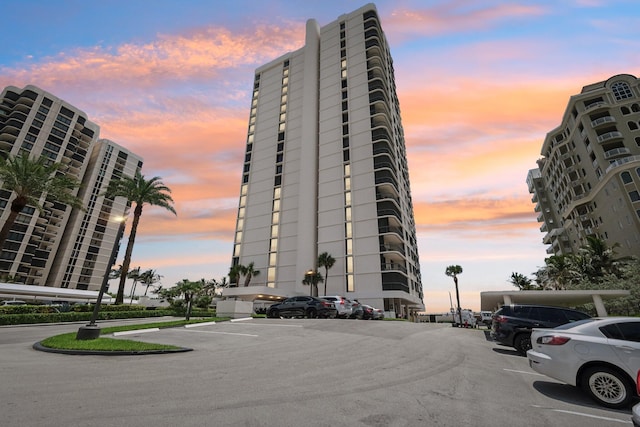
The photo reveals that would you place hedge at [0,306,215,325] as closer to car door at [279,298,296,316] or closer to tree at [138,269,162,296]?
car door at [279,298,296,316]

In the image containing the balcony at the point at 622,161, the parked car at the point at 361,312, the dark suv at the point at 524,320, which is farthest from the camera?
the balcony at the point at 622,161

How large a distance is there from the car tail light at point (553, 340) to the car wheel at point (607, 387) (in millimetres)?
581

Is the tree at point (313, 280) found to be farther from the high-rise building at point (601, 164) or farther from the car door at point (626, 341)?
the high-rise building at point (601, 164)

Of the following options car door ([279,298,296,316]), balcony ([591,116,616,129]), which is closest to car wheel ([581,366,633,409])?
car door ([279,298,296,316])

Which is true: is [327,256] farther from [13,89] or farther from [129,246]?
[13,89]

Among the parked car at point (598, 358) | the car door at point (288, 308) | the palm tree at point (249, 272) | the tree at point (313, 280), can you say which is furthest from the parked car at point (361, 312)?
the palm tree at point (249, 272)

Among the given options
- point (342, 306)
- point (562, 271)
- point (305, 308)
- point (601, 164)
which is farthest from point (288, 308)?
point (601, 164)

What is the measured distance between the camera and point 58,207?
76.6 m

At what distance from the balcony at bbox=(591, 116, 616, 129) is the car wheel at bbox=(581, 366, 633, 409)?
228ft

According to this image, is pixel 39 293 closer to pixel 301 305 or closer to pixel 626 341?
pixel 301 305

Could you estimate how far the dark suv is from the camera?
34.0ft

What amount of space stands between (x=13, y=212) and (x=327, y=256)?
3742cm

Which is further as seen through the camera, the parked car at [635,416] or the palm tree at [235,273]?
the palm tree at [235,273]

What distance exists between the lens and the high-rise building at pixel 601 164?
44406mm
